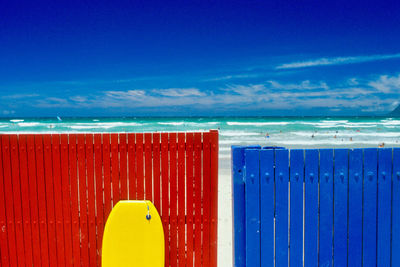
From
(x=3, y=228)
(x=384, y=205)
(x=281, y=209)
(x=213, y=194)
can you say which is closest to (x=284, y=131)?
(x=213, y=194)

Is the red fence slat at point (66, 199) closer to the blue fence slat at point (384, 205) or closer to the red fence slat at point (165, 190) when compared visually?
the red fence slat at point (165, 190)

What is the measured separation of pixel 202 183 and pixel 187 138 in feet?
1.76

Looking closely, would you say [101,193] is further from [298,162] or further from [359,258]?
[359,258]

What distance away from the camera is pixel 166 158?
3676 millimetres

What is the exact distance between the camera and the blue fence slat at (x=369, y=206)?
2.94 meters

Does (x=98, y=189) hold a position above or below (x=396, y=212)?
above

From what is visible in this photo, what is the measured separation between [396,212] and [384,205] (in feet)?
0.44

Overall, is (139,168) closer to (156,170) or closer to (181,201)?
(156,170)

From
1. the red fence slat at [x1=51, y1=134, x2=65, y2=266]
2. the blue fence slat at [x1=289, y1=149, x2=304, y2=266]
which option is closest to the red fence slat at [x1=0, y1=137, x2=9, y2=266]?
the red fence slat at [x1=51, y1=134, x2=65, y2=266]

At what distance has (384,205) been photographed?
2992mm

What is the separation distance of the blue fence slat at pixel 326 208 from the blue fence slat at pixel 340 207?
0.04 m

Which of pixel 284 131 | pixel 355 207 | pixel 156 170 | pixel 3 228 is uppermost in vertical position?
pixel 156 170

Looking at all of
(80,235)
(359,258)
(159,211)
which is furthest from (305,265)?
(80,235)

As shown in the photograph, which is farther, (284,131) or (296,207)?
(284,131)
